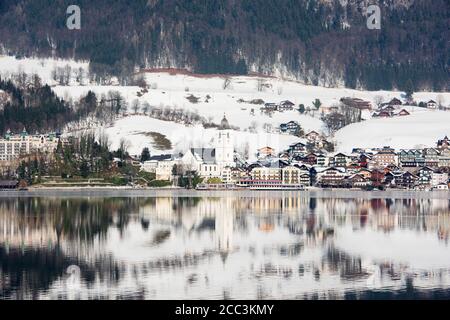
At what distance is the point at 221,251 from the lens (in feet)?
92.0

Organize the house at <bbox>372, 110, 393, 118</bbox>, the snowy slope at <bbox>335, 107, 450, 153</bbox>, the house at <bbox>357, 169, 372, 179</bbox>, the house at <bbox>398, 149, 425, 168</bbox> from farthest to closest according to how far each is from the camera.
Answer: the house at <bbox>372, 110, 393, 118</bbox>, the snowy slope at <bbox>335, 107, 450, 153</bbox>, the house at <bbox>398, 149, 425, 168</bbox>, the house at <bbox>357, 169, 372, 179</bbox>

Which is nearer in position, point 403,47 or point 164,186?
point 164,186

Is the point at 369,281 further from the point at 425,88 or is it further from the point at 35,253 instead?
the point at 425,88

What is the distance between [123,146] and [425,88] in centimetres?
2679

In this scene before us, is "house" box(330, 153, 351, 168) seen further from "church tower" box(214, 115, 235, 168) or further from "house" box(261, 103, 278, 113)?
"house" box(261, 103, 278, 113)

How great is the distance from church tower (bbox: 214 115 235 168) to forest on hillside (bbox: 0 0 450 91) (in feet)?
54.7

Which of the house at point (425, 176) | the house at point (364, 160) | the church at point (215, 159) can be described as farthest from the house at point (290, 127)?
the house at point (425, 176)

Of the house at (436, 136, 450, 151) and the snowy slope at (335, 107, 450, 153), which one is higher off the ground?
the snowy slope at (335, 107, 450, 153)

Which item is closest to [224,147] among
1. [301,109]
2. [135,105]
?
[135,105]

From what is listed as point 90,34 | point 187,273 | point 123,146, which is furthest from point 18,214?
point 90,34

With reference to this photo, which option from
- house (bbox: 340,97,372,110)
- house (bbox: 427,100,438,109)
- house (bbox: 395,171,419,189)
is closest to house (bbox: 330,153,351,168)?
house (bbox: 395,171,419,189)

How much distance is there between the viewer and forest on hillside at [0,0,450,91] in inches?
3342
